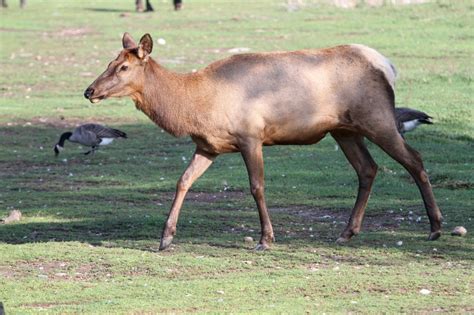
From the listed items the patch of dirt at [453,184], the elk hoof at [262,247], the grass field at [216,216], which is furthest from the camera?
the patch of dirt at [453,184]

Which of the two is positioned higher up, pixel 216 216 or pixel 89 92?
pixel 89 92

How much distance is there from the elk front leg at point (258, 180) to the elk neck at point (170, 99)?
1.68 ft

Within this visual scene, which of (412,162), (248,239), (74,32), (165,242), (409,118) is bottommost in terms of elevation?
(74,32)

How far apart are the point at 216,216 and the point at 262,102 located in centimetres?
189

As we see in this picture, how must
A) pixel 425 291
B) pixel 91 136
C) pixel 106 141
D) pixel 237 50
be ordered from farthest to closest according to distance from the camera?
pixel 237 50 → pixel 106 141 → pixel 91 136 → pixel 425 291

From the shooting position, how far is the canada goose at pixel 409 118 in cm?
1588

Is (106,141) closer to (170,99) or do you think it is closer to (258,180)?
(170,99)

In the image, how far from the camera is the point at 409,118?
16.0 metres

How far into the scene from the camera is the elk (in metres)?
10.3

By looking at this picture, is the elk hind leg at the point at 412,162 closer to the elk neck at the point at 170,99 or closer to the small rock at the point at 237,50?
the elk neck at the point at 170,99

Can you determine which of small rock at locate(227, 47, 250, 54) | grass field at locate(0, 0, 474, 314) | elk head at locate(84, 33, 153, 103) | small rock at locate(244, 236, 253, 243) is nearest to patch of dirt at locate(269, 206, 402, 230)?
grass field at locate(0, 0, 474, 314)

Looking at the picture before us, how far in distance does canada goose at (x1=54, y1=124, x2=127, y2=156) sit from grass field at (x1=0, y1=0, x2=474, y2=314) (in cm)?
19

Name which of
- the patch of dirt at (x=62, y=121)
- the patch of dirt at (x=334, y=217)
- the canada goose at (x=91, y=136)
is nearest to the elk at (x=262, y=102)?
the patch of dirt at (x=334, y=217)

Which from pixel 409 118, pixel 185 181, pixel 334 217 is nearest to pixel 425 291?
pixel 185 181
